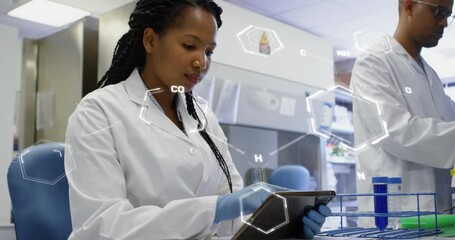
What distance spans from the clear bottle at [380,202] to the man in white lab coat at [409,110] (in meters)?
0.05

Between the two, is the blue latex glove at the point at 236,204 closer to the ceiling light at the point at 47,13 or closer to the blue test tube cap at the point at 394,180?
the blue test tube cap at the point at 394,180

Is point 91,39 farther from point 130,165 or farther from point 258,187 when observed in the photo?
point 258,187

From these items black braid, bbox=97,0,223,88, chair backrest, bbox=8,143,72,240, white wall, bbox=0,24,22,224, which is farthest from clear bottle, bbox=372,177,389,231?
white wall, bbox=0,24,22,224

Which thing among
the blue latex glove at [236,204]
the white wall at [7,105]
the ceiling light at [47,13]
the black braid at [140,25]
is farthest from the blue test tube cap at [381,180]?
the white wall at [7,105]

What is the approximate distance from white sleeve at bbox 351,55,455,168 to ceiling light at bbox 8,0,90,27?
29.3 inches

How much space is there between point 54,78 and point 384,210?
2.90 feet

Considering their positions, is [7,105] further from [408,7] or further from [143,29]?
[408,7]

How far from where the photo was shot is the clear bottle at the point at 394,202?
3.28 feet

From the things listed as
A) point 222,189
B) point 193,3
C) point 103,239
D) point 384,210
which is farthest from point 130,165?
point 384,210

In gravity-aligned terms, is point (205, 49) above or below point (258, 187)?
above

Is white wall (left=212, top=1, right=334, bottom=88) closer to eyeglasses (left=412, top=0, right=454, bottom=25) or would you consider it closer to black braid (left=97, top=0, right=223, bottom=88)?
black braid (left=97, top=0, right=223, bottom=88)

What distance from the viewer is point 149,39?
3.56ft

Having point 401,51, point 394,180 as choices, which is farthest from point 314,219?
point 401,51

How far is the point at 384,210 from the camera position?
976mm
